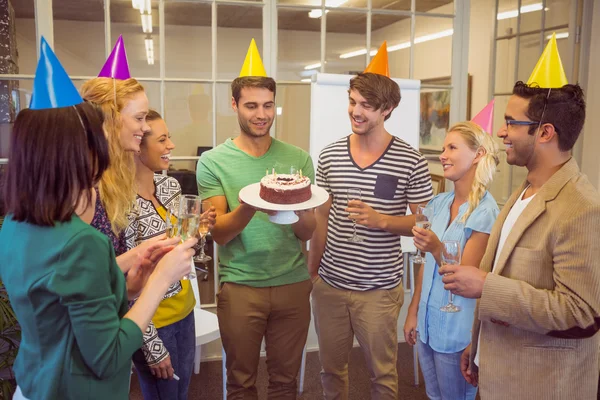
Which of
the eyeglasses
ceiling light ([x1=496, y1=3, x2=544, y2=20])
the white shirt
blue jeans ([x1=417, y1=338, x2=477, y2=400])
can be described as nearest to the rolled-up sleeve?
the white shirt

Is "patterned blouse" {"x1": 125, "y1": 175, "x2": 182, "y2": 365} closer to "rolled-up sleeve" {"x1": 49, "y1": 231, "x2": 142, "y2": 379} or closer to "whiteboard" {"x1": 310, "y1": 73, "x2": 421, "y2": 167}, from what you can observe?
"rolled-up sleeve" {"x1": 49, "y1": 231, "x2": 142, "y2": 379}

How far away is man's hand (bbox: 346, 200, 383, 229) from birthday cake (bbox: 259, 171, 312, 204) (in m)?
0.18

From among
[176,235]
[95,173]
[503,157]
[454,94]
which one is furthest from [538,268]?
[503,157]

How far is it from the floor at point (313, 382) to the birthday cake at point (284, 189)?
1.52 m

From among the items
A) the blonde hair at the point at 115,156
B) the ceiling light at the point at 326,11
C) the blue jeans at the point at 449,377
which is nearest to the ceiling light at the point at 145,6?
the ceiling light at the point at 326,11

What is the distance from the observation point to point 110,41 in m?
3.22

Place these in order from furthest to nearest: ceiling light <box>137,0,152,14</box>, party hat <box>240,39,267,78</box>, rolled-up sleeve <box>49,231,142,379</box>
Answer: ceiling light <box>137,0,152,14</box> < party hat <box>240,39,267,78</box> < rolled-up sleeve <box>49,231,142,379</box>

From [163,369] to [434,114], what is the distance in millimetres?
3352

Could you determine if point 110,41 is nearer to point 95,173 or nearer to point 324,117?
point 324,117

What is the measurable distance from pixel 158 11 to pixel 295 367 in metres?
2.30

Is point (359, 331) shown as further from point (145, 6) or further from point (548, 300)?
point (145, 6)

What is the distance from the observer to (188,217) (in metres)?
1.56

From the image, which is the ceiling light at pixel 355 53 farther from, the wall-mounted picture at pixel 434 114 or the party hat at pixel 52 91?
the party hat at pixel 52 91

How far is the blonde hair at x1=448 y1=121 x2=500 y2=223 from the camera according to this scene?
2.06 metres
